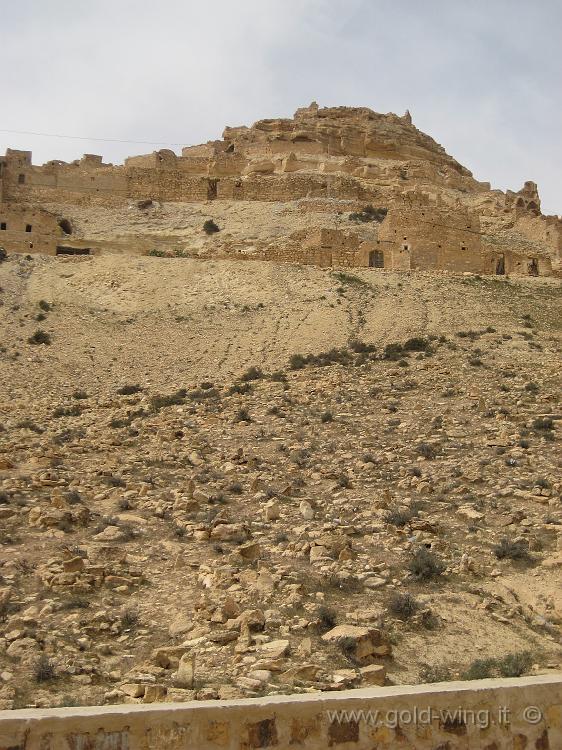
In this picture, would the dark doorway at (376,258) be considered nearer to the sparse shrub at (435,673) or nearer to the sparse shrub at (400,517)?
the sparse shrub at (400,517)

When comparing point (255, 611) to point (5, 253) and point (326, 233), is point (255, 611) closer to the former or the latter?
point (326, 233)

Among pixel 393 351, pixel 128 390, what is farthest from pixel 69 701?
pixel 393 351

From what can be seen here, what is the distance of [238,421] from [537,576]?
23.9 ft

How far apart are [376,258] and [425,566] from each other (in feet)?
64.1

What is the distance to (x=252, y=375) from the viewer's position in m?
18.5

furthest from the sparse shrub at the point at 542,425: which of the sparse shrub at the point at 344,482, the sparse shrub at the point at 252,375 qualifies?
the sparse shrub at the point at 252,375

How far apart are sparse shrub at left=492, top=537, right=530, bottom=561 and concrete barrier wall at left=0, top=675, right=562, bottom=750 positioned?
4040 millimetres

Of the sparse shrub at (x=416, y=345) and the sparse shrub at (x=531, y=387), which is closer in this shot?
the sparse shrub at (x=531, y=387)

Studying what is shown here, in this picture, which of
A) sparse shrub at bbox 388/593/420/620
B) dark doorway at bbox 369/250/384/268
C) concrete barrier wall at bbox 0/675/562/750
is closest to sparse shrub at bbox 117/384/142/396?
sparse shrub at bbox 388/593/420/620

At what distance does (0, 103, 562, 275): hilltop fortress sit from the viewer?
2719 cm

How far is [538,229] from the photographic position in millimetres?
33688

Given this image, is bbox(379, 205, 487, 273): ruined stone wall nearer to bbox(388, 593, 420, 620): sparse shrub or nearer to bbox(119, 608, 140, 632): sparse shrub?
bbox(388, 593, 420, 620): sparse shrub

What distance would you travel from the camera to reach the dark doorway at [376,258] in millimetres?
26953

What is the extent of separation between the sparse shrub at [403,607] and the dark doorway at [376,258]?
20158mm
